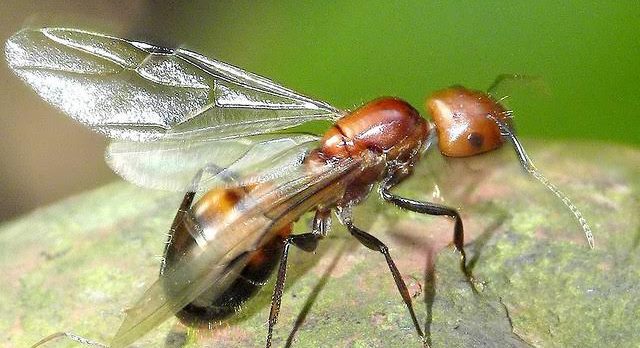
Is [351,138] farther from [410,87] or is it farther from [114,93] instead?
[410,87]

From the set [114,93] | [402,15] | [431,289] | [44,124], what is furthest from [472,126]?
[44,124]

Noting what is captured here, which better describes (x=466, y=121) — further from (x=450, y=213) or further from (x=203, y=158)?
(x=203, y=158)

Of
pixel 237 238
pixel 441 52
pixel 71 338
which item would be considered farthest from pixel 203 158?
pixel 441 52

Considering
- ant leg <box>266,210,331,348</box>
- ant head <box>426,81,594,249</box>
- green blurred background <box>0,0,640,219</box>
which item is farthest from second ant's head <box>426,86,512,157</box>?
ant leg <box>266,210,331,348</box>

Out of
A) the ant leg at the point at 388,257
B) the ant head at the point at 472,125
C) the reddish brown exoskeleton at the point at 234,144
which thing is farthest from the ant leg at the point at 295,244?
the ant head at the point at 472,125

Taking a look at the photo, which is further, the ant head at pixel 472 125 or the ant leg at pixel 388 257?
the ant head at pixel 472 125

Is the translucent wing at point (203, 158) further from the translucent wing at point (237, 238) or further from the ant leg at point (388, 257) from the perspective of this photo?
the ant leg at point (388, 257)
